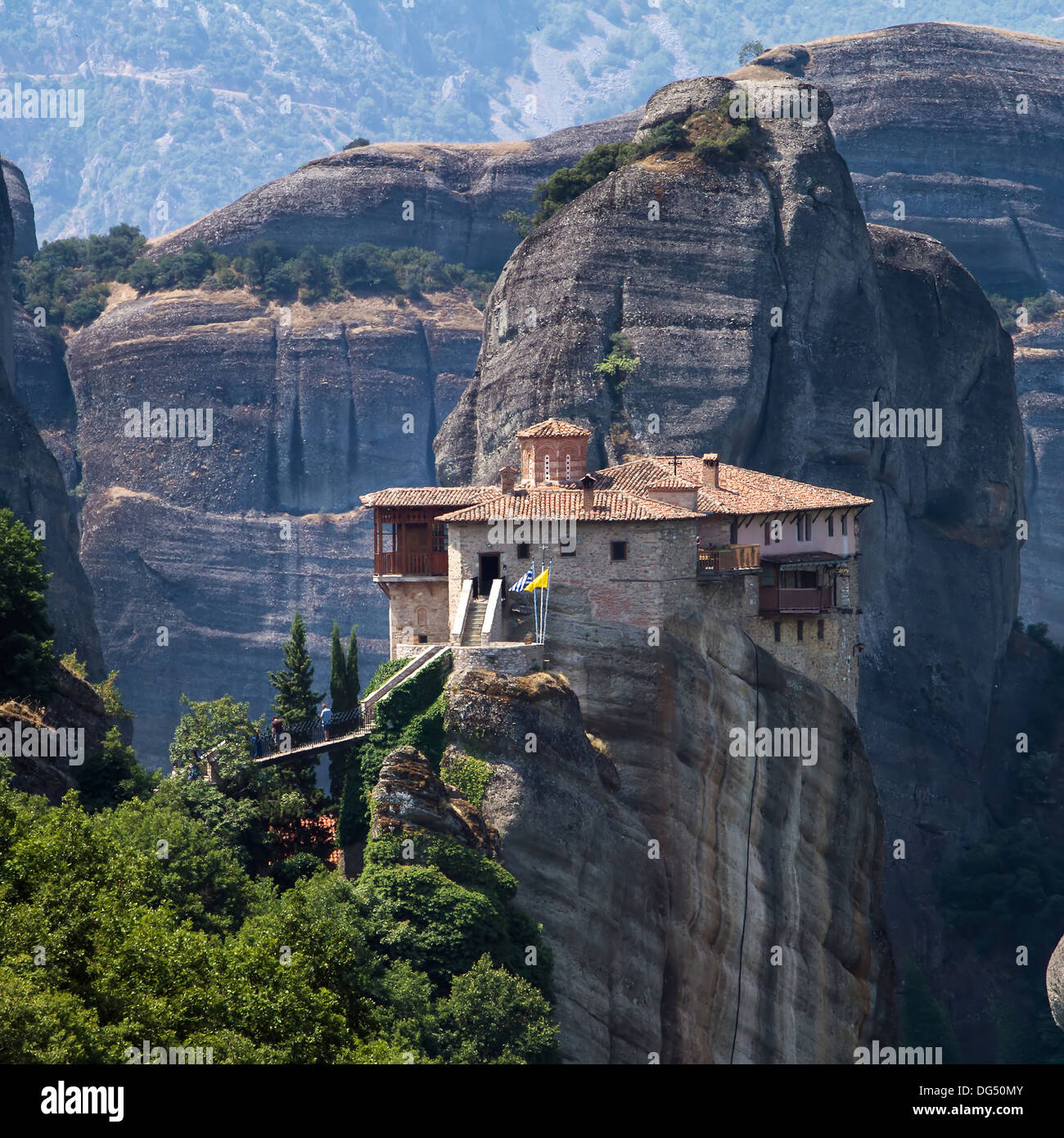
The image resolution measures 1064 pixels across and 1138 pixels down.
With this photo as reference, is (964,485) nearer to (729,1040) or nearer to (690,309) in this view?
(690,309)

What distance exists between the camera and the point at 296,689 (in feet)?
242

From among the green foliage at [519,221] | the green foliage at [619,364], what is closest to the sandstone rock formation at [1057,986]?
the green foliage at [619,364]

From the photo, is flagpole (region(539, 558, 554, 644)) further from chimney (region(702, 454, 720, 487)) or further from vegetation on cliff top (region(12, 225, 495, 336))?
vegetation on cliff top (region(12, 225, 495, 336))

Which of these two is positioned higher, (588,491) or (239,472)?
(588,491)

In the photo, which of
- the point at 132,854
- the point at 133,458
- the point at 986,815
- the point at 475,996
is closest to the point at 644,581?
the point at 475,996

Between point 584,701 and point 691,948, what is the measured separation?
803 centimetres

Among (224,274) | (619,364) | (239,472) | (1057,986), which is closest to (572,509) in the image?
(1057,986)

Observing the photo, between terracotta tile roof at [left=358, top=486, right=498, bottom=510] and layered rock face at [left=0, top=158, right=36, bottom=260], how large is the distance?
10179cm

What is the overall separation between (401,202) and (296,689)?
104400mm

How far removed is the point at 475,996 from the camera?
5566 cm

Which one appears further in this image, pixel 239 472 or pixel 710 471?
pixel 239 472

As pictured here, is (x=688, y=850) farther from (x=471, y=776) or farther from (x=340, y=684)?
(x=340, y=684)

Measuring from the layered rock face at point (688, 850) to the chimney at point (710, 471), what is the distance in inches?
297

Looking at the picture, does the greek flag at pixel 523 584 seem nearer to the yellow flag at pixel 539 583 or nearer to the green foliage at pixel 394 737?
the yellow flag at pixel 539 583
